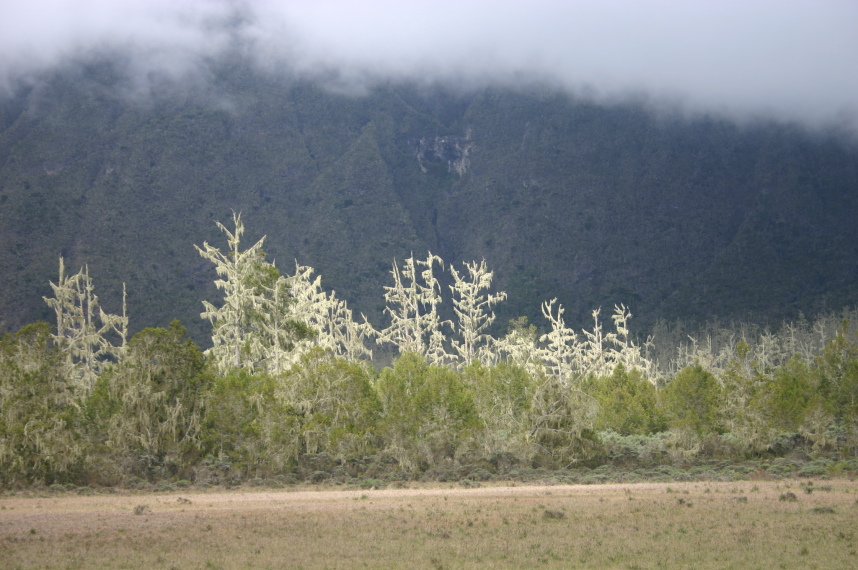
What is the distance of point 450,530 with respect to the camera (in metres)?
23.6

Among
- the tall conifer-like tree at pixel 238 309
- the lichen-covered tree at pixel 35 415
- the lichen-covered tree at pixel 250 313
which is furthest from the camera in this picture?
the lichen-covered tree at pixel 250 313

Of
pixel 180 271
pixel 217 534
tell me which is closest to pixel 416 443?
pixel 217 534

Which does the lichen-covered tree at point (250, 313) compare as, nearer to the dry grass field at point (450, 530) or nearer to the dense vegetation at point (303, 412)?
the dense vegetation at point (303, 412)

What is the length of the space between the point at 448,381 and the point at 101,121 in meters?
172

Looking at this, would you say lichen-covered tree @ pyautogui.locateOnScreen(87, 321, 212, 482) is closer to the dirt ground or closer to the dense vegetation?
the dense vegetation

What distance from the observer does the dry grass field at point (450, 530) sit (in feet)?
65.5

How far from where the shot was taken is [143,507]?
27.2 m

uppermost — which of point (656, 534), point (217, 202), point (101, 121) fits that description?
point (101, 121)

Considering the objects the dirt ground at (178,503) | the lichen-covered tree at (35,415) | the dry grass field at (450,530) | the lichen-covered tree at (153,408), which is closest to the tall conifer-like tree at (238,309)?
the lichen-covered tree at (153,408)

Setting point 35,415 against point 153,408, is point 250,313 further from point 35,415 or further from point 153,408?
point 35,415

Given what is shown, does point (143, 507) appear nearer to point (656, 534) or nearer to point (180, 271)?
point (656, 534)

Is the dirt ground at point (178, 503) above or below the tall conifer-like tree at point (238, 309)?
below

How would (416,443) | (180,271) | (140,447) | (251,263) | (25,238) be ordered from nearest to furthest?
(140,447)
(416,443)
(251,263)
(25,238)
(180,271)

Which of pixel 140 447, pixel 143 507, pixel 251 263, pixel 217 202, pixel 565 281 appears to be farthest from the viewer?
pixel 565 281
